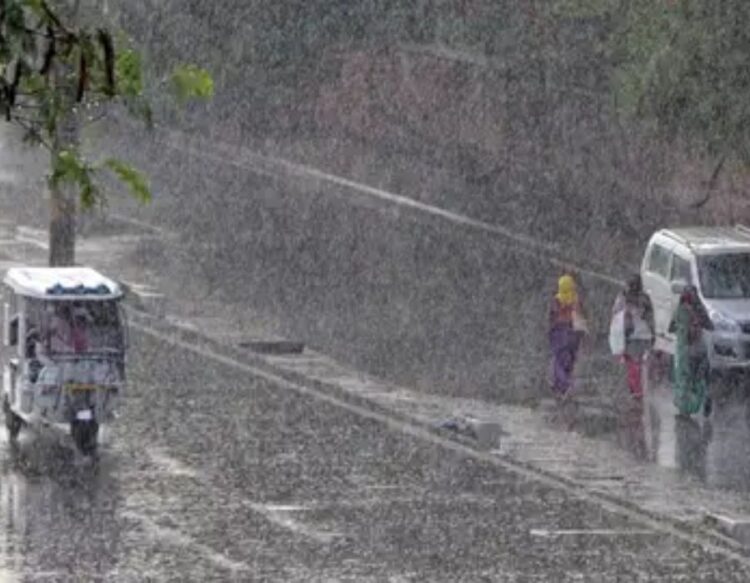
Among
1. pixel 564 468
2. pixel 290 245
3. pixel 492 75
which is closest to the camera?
pixel 564 468

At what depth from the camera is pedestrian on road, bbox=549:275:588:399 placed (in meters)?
25.5

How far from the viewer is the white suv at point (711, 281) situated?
88.4ft

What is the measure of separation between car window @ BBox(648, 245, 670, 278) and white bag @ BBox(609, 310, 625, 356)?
9.27ft

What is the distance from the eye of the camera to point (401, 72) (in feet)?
152

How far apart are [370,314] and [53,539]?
12.5m

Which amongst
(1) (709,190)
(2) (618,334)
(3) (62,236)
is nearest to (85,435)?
(2) (618,334)

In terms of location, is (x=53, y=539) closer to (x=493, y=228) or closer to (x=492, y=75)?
(x=493, y=228)

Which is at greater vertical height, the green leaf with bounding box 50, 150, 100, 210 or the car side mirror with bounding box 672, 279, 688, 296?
the green leaf with bounding box 50, 150, 100, 210

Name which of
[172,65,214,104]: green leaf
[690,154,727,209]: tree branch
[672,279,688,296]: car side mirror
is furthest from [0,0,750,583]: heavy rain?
[672,279,688,296]: car side mirror

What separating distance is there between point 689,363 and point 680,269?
3.94m

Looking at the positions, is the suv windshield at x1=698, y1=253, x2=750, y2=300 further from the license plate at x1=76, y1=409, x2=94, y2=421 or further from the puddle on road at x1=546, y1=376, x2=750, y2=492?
the license plate at x1=76, y1=409, x2=94, y2=421

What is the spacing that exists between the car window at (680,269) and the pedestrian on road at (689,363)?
2461mm

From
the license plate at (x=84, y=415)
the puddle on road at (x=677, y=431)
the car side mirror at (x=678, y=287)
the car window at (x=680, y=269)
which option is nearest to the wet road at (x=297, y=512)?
the license plate at (x=84, y=415)

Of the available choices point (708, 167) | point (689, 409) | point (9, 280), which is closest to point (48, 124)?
point (9, 280)
